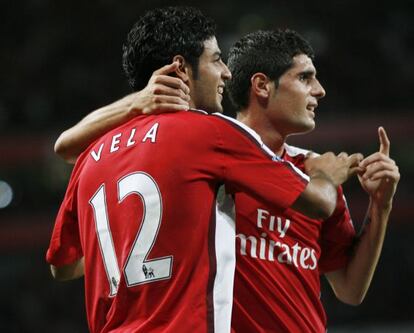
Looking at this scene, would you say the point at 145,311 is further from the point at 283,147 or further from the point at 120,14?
the point at 120,14

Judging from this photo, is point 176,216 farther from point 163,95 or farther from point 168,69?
point 168,69

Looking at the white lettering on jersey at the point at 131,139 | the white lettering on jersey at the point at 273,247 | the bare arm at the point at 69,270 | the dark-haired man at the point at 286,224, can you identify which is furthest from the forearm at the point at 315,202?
the bare arm at the point at 69,270

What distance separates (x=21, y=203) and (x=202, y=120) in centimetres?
652

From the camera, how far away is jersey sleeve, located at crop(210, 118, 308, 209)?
244 cm

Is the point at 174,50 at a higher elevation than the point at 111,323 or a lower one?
higher

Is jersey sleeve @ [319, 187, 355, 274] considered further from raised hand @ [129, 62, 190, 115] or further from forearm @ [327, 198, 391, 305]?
raised hand @ [129, 62, 190, 115]

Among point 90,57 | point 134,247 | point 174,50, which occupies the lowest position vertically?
point 134,247

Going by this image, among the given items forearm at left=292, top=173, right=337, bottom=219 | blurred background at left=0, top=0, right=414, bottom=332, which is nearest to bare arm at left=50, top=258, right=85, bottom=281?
forearm at left=292, top=173, right=337, bottom=219

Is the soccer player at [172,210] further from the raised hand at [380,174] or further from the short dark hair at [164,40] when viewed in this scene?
the raised hand at [380,174]

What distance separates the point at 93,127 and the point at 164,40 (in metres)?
0.37

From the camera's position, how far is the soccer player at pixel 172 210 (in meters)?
2.40

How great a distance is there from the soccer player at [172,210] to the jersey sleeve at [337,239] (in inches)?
22.9

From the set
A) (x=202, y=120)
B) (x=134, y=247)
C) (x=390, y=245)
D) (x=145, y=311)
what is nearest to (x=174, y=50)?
(x=202, y=120)

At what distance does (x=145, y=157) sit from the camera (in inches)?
97.0
